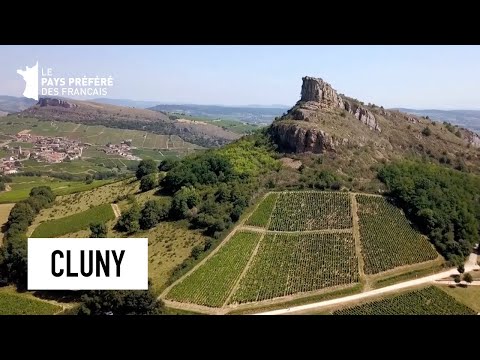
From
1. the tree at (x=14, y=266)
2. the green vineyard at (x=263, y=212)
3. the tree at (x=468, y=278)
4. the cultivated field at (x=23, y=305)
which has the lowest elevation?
the cultivated field at (x=23, y=305)

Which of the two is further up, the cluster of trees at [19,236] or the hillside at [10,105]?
the hillside at [10,105]

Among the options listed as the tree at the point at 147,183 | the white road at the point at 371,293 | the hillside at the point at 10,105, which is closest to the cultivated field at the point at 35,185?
the tree at the point at 147,183

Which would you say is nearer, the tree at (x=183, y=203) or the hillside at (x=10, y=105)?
the tree at (x=183, y=203)

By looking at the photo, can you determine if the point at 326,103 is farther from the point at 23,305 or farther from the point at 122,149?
the point at 122,149

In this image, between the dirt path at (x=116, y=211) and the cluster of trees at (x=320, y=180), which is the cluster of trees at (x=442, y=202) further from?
the dirt path at (x=116, y=211)

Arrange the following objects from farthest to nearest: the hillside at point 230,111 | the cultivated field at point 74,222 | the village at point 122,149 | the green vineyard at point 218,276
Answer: the hillside at point 230,111 < the village at point 122,149 < the cultivated field at point 74,222 < the green vineyard at point 218,276
